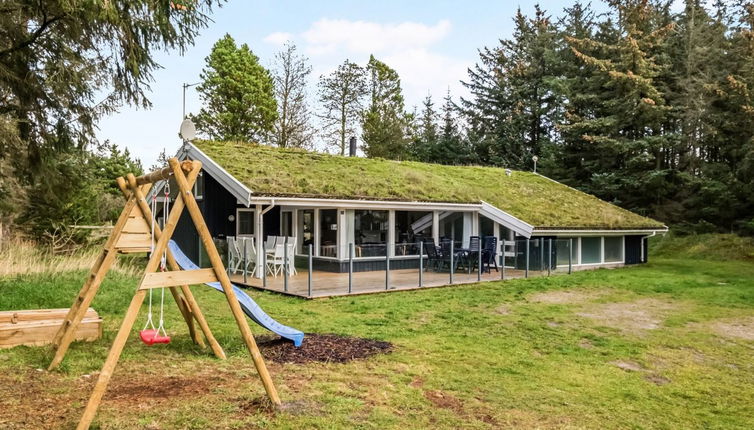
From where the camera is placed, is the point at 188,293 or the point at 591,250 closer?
the point at 188,293

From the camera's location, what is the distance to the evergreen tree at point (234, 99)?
1401 inches

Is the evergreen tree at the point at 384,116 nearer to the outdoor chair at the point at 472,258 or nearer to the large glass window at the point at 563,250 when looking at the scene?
the large glass window at the point at 563,250

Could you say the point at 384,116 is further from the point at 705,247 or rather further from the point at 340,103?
the point at 705,247

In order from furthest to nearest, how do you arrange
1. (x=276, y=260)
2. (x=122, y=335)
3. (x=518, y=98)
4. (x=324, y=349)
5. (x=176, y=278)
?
(x=518, y=98) → (x=276, y=260) → (x=324, y=349) → (x=176, y=278) → (x=122, y=335)

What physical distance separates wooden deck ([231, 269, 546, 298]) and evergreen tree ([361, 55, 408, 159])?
2227 centimetres

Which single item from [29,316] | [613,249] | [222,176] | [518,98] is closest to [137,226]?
[29,316]

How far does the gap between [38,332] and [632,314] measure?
986 centimetres

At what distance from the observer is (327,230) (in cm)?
1666

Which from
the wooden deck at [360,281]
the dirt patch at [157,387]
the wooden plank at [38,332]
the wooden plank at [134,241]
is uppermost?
the wooden plank at [134,241]

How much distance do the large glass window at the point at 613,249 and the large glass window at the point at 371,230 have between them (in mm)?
8440

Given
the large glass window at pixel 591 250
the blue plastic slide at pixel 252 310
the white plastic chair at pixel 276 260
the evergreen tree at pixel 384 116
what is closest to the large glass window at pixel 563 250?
the large glass window at pixel 591 250

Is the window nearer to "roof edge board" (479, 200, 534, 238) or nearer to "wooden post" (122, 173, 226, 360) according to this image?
"roof edge board" (479, 200, 534, 238)

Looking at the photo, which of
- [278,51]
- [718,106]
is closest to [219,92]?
[278,51]

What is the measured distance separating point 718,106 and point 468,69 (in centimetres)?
1785
